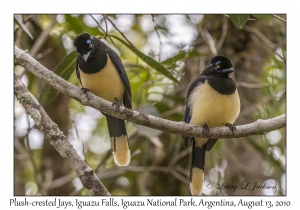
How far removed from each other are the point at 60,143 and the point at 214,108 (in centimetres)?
155

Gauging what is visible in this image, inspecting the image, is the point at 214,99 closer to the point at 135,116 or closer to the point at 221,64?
the point at 221,64

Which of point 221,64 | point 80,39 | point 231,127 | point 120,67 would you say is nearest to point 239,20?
point 221,64

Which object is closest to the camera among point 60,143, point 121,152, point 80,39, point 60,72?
point 60,143

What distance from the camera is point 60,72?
16.2 feet

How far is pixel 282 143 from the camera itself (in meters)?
6.12

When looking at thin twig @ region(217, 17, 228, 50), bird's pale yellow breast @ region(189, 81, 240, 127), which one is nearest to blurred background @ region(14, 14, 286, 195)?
thin twig @ region(217, 17, 228, 50)

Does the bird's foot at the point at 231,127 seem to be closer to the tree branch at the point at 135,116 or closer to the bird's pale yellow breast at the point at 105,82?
the tree branch at the point at 135,116

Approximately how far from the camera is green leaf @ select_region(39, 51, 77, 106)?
16.0 feet

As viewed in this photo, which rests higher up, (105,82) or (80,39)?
(80,39)

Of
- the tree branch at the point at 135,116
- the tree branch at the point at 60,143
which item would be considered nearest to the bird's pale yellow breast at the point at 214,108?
the tree branch at the point at 135,116

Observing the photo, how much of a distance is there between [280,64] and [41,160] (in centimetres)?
341
